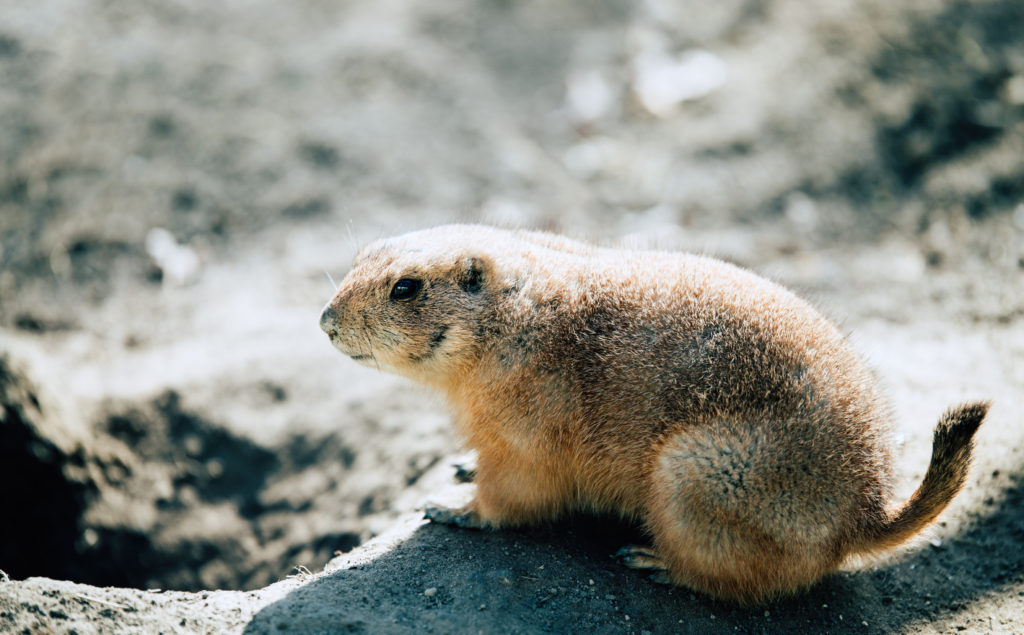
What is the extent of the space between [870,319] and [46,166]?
7622 mm

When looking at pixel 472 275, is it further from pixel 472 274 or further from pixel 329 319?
pixel 329 319

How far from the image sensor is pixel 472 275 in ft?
13.3

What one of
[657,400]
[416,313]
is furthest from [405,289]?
[657,400]

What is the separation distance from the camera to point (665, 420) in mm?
3607

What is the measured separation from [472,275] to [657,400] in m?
1.11

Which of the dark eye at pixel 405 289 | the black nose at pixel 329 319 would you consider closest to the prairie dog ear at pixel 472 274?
the dark eye at pixel 405 289

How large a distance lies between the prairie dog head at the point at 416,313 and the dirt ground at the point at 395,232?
97 centimetres

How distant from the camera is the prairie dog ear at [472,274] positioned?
4.03 m

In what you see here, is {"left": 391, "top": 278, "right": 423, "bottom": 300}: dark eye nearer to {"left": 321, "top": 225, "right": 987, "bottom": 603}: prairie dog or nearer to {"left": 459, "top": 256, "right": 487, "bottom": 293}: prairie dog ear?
{"left": 321, "top": 225, "right": 987, "bottom": 603}: prairie dog

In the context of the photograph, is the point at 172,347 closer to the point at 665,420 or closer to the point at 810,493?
the point at 665,420

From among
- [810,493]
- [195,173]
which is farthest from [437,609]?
[195,173]

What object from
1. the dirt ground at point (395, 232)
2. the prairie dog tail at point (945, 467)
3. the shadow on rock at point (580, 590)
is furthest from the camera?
the dirt ground at point (395, 232)

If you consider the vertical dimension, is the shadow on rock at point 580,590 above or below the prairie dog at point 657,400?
below

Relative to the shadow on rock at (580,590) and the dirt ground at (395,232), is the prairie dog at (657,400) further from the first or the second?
the dirt ground at (395,232)
